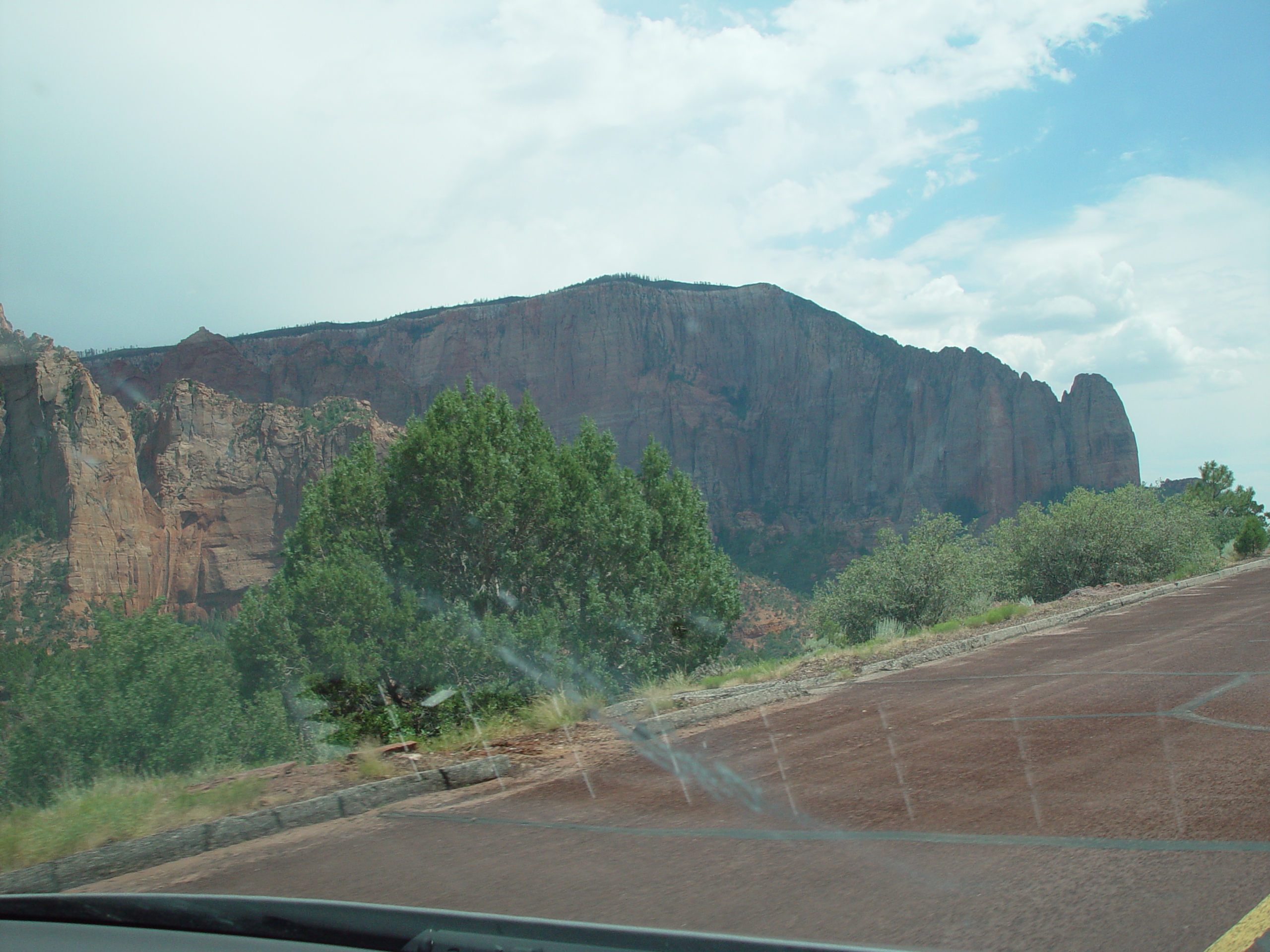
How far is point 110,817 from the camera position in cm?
561

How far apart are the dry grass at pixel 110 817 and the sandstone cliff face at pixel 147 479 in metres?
51.3

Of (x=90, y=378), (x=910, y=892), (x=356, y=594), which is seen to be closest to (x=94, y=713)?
(x=356, y=594)

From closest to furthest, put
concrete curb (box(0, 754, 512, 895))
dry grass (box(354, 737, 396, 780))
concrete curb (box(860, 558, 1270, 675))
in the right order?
concrete curb (box(0, 754, 512, 895)), dry grass (box(354, 737, 396, 780)), concrete curb (box(860, 558, 1270, 675))

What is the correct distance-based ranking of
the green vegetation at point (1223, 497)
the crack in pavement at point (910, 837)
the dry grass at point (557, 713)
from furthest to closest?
1. the green vegetation at point (1223, 497)
2. the dry grass at point (557, 713)
3. the crack in pavement at point (910, 837)

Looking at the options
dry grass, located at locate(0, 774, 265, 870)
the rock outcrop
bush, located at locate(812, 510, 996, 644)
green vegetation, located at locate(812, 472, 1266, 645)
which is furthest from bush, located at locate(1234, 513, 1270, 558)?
the rock outcrop

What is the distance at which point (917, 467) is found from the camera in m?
126

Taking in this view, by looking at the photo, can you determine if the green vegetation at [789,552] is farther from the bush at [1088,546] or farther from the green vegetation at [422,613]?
the green vegetation at [422,613]

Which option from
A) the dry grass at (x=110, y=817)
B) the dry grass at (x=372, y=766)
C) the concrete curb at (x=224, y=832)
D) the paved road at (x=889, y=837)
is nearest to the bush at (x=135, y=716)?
the dry grass at (x=110, y=817)

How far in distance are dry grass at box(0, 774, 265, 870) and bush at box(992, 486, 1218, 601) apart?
984 inches

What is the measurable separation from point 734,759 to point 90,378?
80144 mm

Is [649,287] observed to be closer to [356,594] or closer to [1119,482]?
[1119,482]

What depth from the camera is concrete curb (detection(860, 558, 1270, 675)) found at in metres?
11.7

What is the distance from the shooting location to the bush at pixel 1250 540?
125ft

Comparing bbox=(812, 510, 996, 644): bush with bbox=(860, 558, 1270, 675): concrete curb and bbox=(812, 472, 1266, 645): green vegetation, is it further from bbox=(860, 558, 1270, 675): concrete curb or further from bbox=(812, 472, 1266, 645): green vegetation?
bbox=(860, 558, 1270, 675): concrete curb
